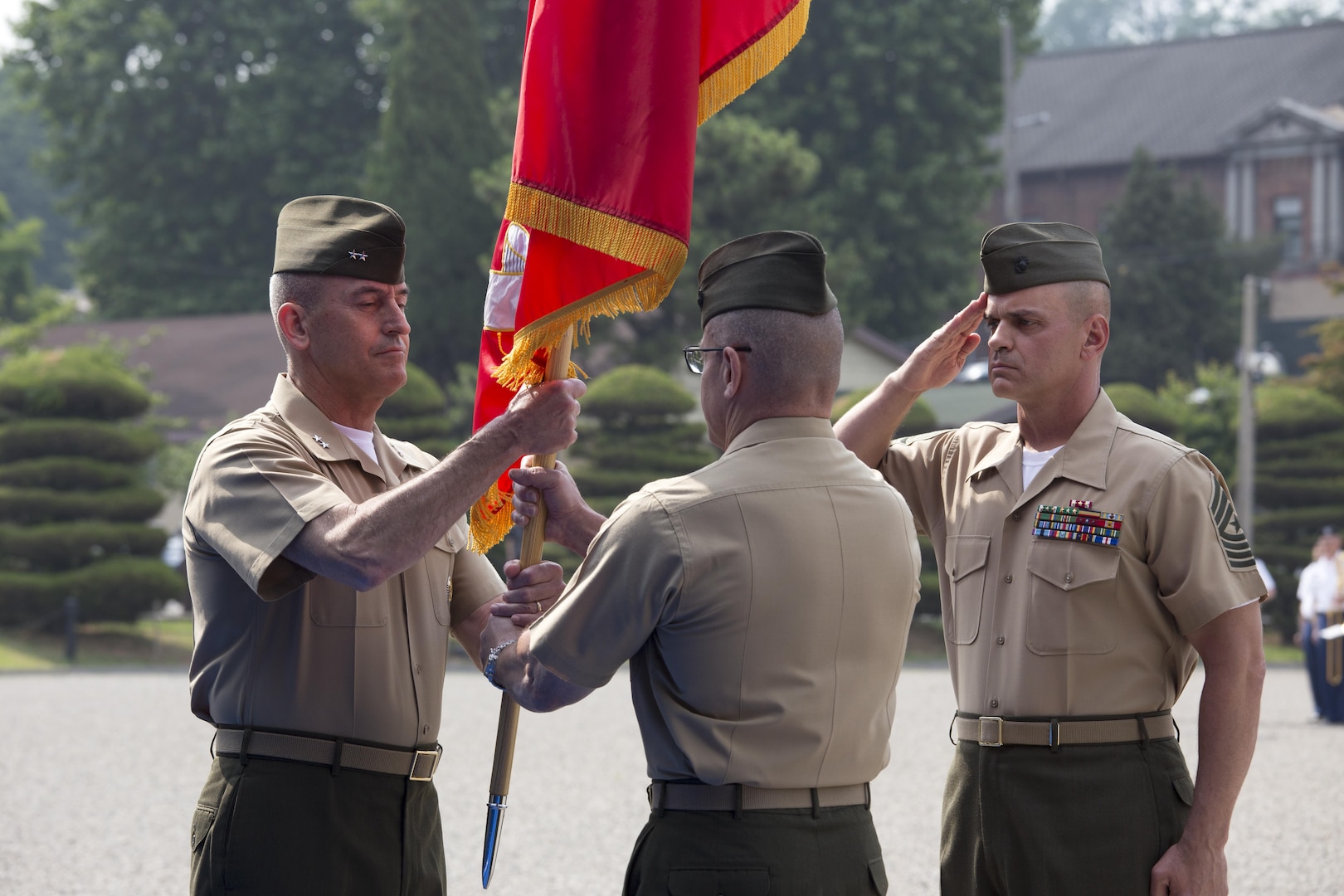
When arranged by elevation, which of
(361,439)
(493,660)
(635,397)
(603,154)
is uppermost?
(635,397)

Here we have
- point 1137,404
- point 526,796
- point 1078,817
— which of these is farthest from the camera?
point 1137,404

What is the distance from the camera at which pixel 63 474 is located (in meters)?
22.1

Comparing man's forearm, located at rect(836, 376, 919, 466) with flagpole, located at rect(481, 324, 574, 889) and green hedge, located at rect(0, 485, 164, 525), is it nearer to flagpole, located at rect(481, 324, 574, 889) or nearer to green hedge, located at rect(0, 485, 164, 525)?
flagpole, located at rect(481, 324, 574, 889)

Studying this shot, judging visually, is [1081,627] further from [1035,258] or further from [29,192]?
[29,192]

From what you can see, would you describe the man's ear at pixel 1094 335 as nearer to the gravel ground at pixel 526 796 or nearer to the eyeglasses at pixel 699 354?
the eyeglasses at pixel 699 354

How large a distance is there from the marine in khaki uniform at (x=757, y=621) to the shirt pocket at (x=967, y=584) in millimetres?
737

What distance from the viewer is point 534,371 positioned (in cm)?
364

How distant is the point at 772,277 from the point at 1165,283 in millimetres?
40617

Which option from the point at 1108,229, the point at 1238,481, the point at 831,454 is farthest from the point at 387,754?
the point at 1108,229

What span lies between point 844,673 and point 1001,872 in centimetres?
94

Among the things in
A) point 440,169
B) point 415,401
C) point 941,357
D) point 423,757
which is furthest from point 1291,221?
point 423,757

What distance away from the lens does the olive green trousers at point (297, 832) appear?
11.0ft

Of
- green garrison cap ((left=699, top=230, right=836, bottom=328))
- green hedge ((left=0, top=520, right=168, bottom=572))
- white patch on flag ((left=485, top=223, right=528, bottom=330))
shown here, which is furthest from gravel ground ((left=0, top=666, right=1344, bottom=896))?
green hedge ((left=0, top=520, right=168, bottom=572))

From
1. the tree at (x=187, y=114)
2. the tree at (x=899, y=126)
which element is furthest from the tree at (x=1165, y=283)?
the tree at (x=187, y=114)
